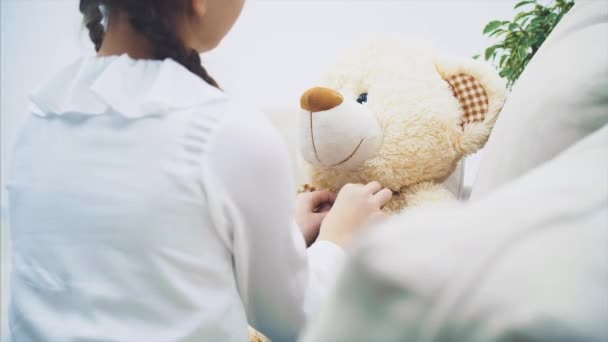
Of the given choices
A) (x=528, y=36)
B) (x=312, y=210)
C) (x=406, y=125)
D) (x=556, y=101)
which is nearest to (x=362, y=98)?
(x=406, y=125)

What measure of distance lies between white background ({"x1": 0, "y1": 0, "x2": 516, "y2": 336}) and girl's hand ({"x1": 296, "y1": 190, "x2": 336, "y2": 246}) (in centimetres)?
65

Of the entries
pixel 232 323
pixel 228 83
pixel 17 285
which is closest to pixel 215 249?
pixel 232 323

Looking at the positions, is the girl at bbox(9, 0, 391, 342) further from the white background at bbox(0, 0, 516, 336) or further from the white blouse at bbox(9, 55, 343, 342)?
the white background at bbox(0, 0, 516, 336)

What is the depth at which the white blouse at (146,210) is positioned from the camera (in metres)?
0.33

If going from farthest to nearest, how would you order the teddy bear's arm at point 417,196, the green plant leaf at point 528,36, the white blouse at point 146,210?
the green plant leaf at point 528,36 → the teddy bear's arm at point 417,196 → the white blouse at point 146,210

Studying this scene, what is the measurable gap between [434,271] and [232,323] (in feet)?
1.00

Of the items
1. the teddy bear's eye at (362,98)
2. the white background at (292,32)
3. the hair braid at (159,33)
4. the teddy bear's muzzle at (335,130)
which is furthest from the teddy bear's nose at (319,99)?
the white background at (292,32)

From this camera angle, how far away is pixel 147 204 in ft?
1.07

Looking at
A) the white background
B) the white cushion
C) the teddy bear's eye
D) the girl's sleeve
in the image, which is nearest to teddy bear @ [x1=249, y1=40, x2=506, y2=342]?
the teddy bear's eye

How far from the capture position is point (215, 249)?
363 millimetres

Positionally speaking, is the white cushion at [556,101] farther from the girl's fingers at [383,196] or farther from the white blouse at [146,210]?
the white blouse at [146,210]

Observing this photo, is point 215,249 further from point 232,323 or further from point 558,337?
point 558,337

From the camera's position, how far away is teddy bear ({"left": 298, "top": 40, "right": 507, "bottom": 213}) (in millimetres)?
622

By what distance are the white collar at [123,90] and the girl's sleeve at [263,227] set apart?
0.05 meters
